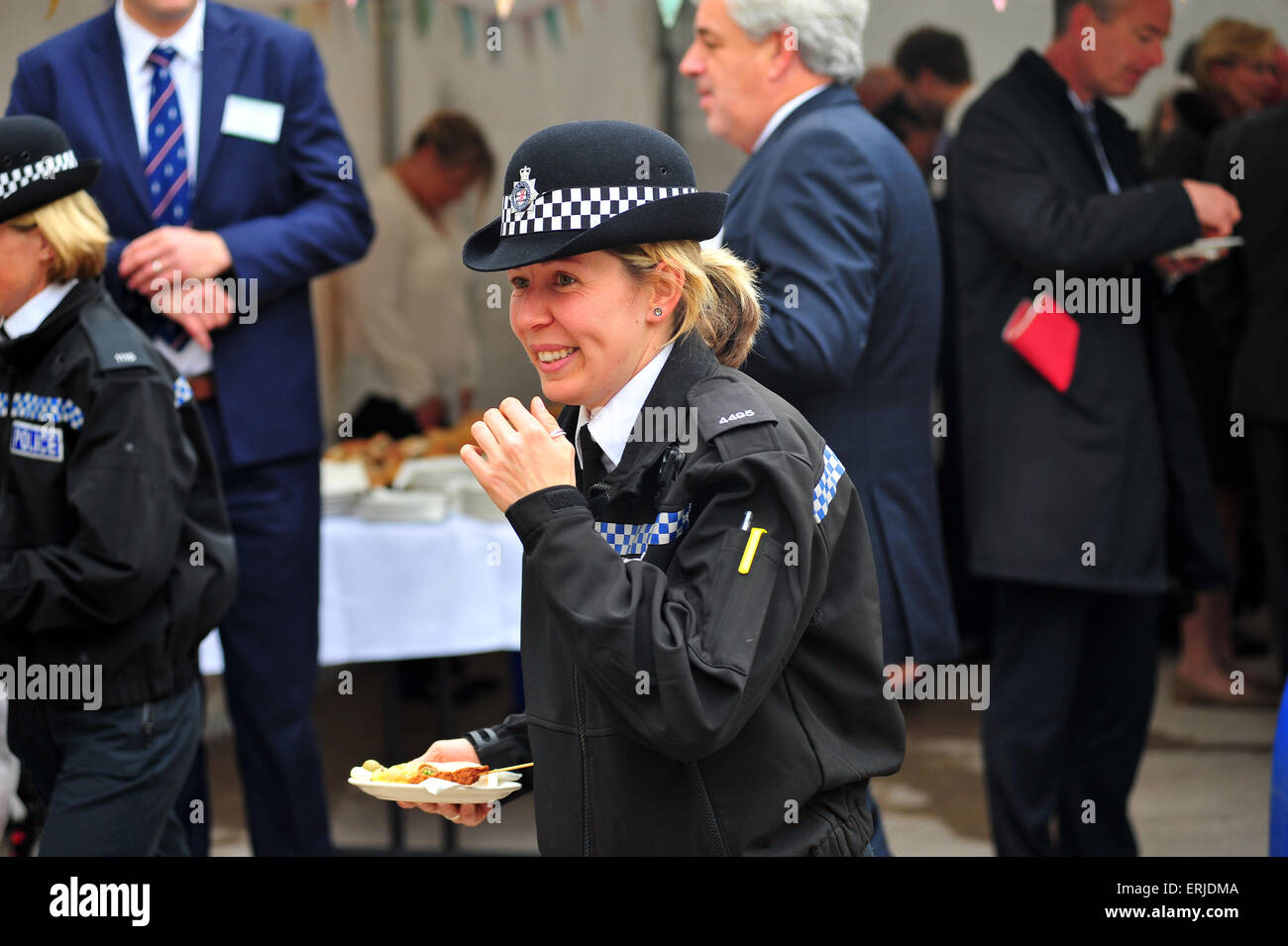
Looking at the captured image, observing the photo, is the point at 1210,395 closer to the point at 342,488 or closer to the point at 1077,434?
the point at 1077,434

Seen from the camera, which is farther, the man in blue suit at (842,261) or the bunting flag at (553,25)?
the bunting flag at (553,25)

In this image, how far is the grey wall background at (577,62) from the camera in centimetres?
641

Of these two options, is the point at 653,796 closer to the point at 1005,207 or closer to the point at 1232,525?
the point at 1005,207

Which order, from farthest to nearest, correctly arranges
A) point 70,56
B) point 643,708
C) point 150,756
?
point 70,56 < point 150,756 < point 643,708

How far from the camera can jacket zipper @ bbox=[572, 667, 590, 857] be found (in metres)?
1.88

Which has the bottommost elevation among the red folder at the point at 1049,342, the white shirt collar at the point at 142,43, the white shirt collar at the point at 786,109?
the red folder at the point at 1049,342

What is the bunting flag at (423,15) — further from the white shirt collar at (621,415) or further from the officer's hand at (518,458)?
the officer's hand at (518,458)

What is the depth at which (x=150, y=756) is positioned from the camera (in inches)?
111

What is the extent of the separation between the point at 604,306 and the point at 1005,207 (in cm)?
203

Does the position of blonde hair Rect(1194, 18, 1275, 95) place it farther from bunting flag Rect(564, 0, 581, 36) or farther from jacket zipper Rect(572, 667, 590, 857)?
jacket zipper Rect(572, 667, 590, 857)

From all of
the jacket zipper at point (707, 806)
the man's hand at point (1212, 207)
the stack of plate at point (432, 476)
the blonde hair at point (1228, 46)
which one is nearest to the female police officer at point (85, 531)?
the jacket zipper at point (707, 806)

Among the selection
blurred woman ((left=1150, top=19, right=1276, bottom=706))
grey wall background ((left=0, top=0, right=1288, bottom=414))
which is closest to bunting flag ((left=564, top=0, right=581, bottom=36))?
grey wall background ((left=0, top=0, right=1288, bottom=414))

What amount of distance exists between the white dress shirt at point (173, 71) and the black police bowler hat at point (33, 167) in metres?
0.70
